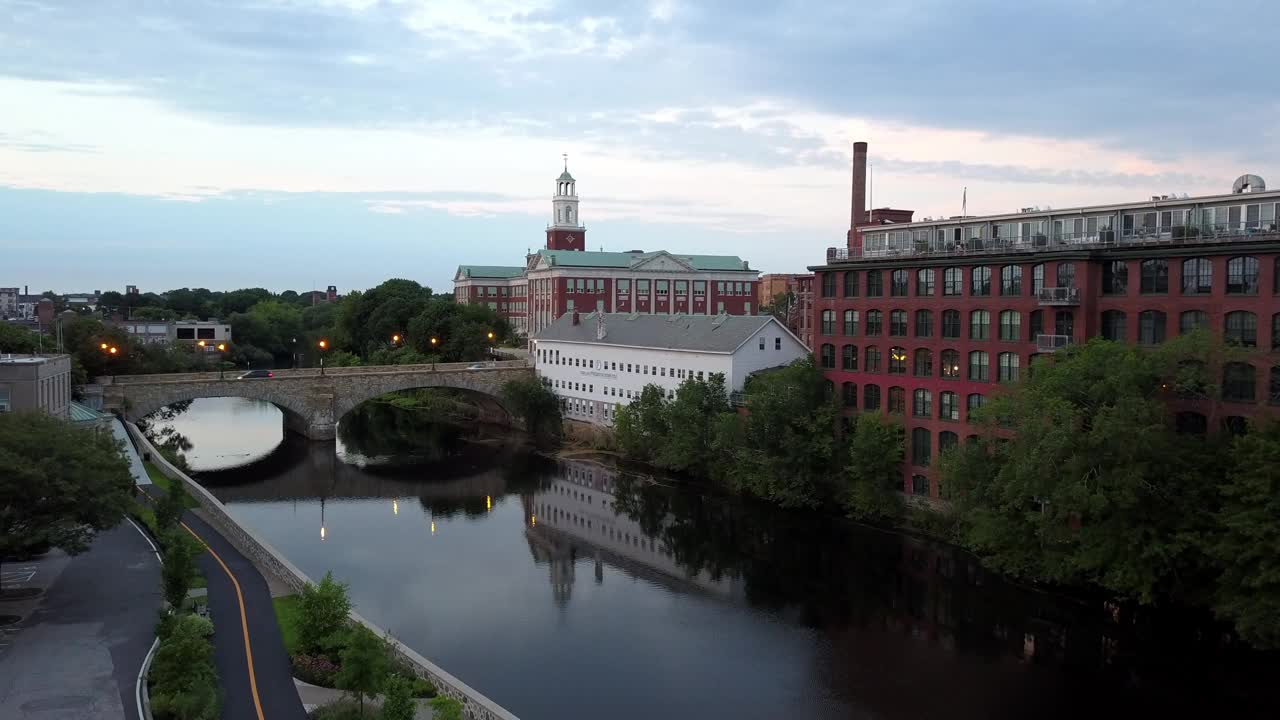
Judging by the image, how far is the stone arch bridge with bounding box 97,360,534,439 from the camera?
68688 millimetres

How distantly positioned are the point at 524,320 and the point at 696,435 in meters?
85.5

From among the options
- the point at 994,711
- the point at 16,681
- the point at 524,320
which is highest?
the point at 524,320

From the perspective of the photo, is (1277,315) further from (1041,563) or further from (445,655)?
(445,655)

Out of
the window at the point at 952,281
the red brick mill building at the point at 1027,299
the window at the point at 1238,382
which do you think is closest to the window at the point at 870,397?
the red brick mill building at the point at 1027,299

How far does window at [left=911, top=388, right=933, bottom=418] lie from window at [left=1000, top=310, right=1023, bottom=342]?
471cm

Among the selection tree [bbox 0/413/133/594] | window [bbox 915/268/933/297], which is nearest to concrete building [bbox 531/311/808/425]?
window [bbox 915/268/933/297]

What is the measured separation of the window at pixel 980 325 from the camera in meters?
45.8

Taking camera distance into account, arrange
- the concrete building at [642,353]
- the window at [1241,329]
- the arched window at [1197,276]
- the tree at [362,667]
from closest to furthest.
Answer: the tree at [362,667]
the window at [1241,329]
the arched window at [1197,276]
the concrete building at [642,353]

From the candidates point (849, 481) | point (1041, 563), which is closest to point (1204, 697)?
point (1041, 563)

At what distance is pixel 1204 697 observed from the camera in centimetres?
2936

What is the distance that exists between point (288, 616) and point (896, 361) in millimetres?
31322

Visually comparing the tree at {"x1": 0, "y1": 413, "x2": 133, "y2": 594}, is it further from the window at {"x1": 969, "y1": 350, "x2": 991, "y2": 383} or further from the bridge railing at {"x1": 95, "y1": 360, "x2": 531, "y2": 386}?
the bridge railing at {"x1": 95, "y1": 360, "x2": 531, "y2": 386}

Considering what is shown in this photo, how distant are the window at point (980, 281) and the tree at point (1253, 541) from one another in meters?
15.0

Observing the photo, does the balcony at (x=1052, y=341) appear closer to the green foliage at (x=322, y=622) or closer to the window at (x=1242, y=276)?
the window at (x=1242, y=276)
